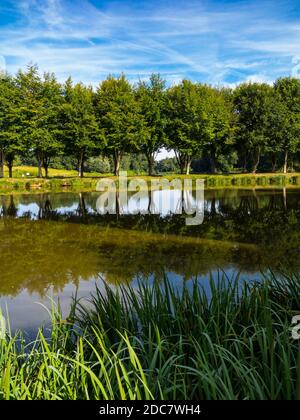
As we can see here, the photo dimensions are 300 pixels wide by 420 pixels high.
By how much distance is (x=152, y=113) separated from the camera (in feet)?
171

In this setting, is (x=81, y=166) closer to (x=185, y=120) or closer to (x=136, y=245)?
(x=185, y=120)

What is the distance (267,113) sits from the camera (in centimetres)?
5369

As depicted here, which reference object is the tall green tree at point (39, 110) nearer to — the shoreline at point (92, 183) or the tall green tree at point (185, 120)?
the shoreline at point (92, 183)

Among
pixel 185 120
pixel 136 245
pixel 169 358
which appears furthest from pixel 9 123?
pixel 169 358

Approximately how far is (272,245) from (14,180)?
35.5m

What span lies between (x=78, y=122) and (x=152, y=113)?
393 inches

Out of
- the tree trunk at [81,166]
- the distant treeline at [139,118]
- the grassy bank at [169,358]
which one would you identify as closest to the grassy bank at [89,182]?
the tree trunk at [81,166]

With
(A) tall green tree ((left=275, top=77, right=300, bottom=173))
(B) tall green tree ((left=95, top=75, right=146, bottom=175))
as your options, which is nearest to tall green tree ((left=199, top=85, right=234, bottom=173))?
(A) tall green tree ((left=275, top=77, right=300, bottom=173))

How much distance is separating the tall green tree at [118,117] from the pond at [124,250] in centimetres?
3066

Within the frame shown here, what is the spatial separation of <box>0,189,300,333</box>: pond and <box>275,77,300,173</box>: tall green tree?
124 feet

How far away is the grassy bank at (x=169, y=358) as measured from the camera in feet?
9.74
